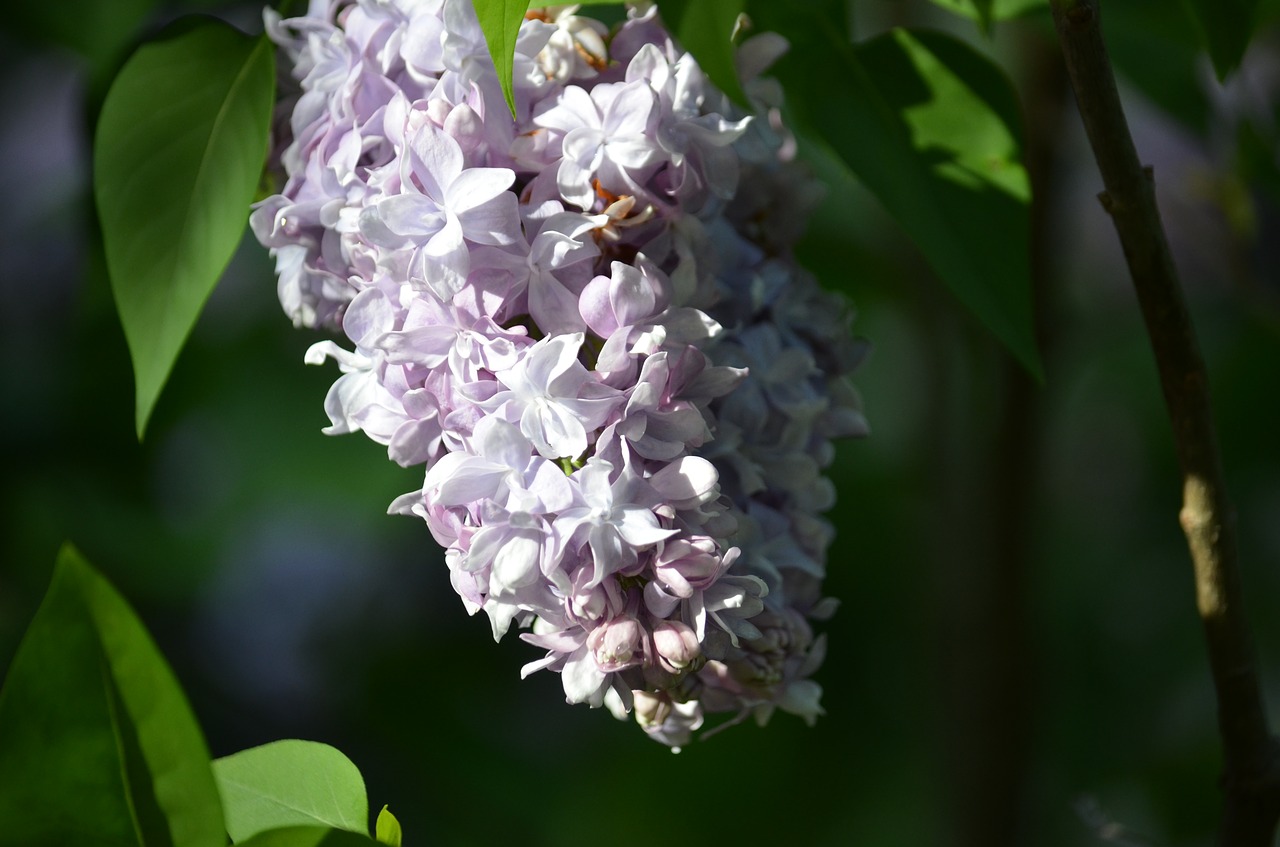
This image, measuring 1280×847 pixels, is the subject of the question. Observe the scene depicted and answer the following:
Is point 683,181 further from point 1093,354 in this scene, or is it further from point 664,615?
point 1093,354

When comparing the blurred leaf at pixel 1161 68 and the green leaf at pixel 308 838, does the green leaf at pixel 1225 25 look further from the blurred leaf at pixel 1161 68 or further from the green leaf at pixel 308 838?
the green leaf at pixel 308 838

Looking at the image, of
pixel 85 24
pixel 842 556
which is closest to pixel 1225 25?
pixel 85 24

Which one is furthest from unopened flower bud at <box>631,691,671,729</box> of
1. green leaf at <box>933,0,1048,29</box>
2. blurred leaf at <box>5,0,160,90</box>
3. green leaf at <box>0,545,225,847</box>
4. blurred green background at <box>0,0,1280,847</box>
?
blurred green background at <box>0,0,1280,847</box>

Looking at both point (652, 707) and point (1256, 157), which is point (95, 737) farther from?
point (1256, 157)

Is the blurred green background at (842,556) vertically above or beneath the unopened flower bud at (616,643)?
beneath

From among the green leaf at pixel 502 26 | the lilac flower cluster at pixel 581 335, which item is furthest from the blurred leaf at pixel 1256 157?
the green leaf at pixel 502 26
